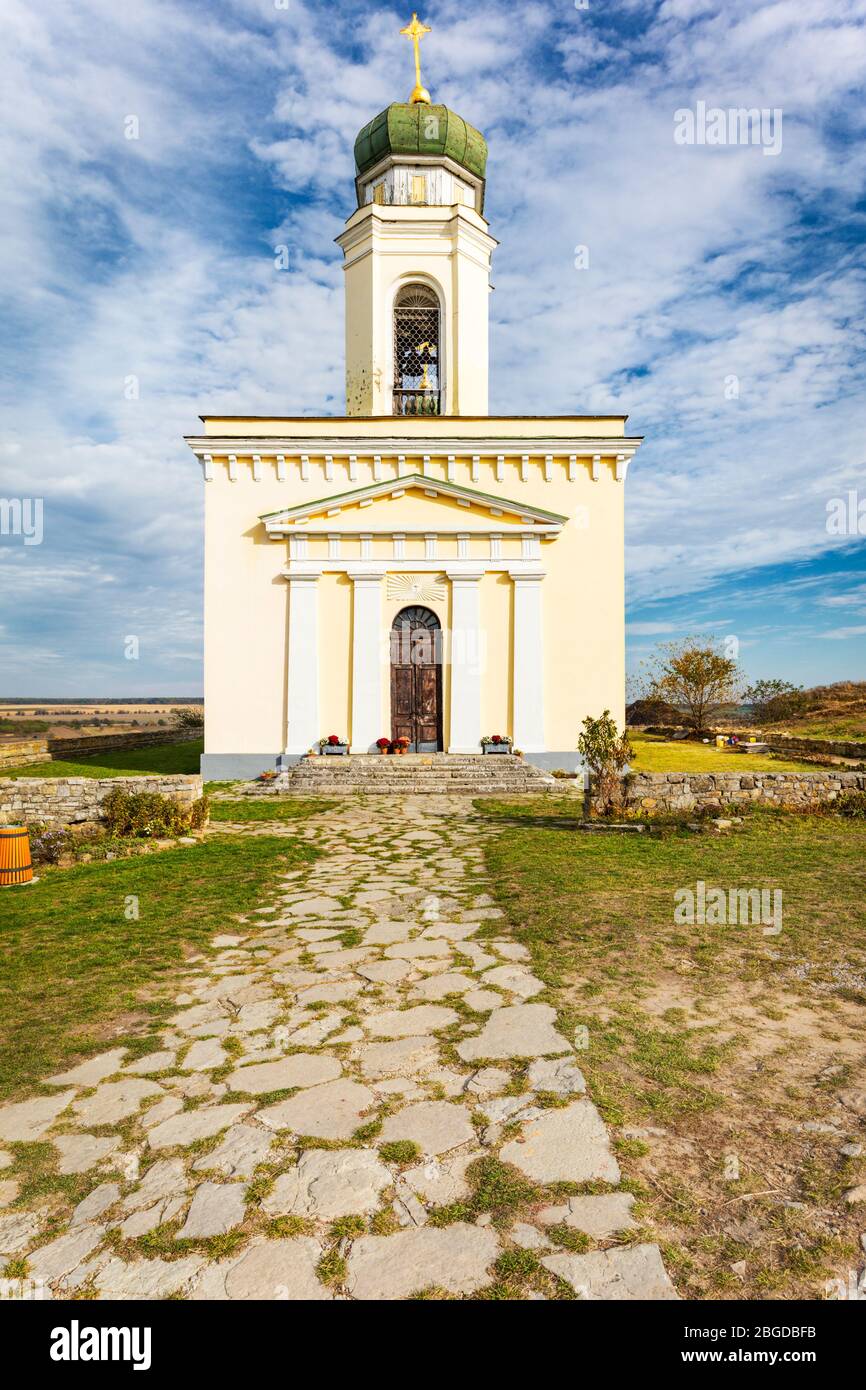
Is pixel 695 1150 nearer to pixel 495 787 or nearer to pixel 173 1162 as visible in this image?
pixel 173 1162

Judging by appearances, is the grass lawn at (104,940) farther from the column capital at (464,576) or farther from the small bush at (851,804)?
the column capital at (464,576)

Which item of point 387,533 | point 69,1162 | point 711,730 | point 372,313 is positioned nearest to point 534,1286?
point 69,1162

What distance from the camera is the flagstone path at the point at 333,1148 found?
233cm

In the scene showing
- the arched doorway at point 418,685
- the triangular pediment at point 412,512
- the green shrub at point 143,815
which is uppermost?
the triangular pediment at point 412,512

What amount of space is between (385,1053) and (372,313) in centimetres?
2087

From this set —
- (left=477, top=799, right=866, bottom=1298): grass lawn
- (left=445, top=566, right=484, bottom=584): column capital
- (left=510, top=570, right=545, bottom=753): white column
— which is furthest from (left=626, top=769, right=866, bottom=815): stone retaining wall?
(left=445, top=566, right=484, bottom=584): column capital

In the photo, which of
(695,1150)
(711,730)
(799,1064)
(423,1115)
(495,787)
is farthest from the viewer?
(711,730)

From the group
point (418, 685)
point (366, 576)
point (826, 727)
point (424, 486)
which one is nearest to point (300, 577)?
point (366, 576)

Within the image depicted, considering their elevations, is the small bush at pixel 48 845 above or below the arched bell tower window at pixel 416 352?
below

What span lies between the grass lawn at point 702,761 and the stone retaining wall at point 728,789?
2.84 metres

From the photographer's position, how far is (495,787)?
1561 cm

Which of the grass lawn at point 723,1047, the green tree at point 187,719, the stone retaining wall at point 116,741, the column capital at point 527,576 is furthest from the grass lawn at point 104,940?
the green tree at point 187,719

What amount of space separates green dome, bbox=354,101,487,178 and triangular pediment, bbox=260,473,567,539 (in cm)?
1019

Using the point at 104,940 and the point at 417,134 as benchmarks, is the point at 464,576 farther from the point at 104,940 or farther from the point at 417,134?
the point at 104,940
